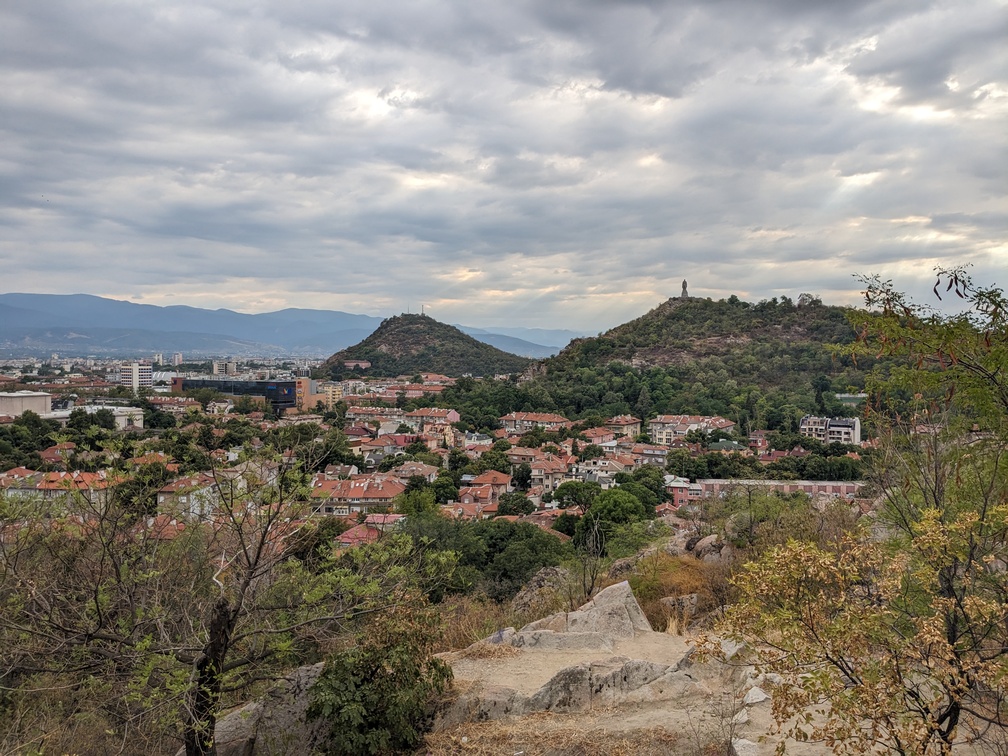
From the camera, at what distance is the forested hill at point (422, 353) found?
113625 millimetres

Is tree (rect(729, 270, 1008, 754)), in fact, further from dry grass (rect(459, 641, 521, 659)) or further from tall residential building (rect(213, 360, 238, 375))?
tall residential building (rect(213, 360, 238, 375))

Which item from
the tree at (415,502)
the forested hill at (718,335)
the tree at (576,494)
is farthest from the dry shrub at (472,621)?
the forested hill at (718,335)

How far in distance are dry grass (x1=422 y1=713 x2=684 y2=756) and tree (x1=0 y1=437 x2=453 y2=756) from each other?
3.94ft

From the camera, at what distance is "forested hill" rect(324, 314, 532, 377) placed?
113625 mm

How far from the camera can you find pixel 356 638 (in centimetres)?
576

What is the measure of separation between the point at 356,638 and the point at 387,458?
37.7m

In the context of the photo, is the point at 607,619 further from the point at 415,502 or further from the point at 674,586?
the point at 415,502

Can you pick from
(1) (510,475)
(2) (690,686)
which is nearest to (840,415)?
(1) (510,475)

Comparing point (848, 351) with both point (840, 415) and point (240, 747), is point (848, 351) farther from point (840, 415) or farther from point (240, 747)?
point (840, 415)

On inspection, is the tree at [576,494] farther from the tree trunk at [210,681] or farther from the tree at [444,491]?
the tree trunk at [210,681]

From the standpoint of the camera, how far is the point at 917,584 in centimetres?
412

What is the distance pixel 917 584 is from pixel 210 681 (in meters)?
4.93

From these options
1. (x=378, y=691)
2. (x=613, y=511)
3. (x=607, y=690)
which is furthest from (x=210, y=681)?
(x=613, y=511)

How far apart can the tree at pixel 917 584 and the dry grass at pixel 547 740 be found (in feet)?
3.54
